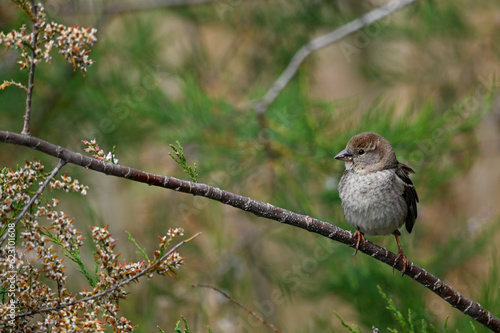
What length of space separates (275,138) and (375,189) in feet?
2.82

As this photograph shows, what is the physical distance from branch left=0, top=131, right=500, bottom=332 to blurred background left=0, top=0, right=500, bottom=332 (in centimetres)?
73

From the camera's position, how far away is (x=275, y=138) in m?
3.64

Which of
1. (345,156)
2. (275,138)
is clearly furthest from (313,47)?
(345,156)

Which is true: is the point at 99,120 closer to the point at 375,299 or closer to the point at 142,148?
the point at 142,148

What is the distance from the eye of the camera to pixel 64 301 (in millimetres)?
1586

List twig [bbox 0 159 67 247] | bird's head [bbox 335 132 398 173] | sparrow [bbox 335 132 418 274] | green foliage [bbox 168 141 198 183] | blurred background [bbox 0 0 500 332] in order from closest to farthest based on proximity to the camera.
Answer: twig [bbox 0 159 67 247] → green foliage [bbox 168 141 198 183] → sparrow [bbox 335 132 418 274] → bird's head [bbox 335 132 398 173] → blurred background [bbox 0 0 500 332]

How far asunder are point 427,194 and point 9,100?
3.14m

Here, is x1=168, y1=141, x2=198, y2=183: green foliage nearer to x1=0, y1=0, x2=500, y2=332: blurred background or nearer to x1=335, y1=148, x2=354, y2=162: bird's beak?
x1=335, y1=148, x2=354, y2=162: bird's beak

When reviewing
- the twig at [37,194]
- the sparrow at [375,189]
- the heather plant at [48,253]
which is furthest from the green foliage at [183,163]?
the sparrow at [375,189]

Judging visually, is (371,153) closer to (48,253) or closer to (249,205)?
(249,205)

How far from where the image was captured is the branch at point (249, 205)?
1511 mm

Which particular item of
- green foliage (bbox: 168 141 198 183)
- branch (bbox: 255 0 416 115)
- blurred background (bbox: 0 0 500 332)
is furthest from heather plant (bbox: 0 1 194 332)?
branch (bbox: 255 0 416 115)

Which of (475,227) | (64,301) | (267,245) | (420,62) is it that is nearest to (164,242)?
(64,301)

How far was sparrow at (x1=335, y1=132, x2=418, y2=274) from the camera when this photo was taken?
9.55 feet
